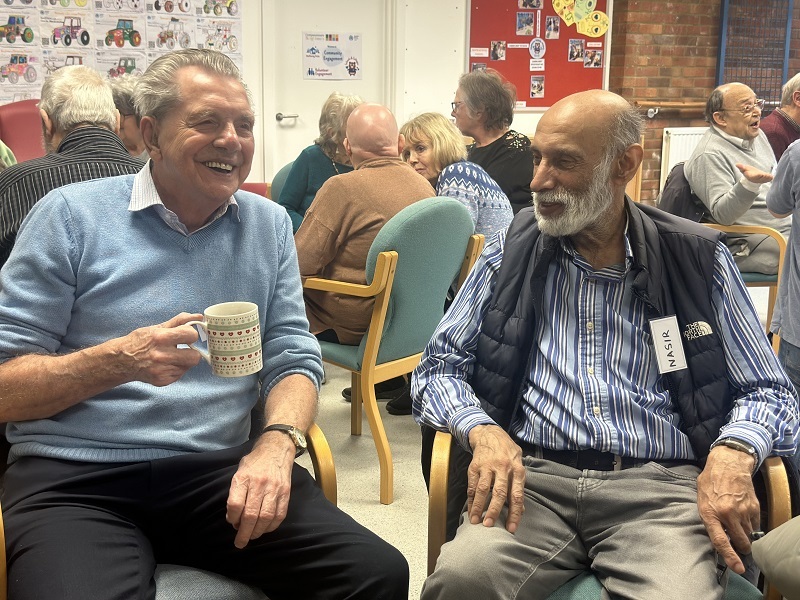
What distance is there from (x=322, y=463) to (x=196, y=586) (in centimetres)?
33

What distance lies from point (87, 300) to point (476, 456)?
79 cm

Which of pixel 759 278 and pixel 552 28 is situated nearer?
pixel 759 278

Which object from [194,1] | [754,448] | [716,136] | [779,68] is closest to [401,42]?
[194,1]

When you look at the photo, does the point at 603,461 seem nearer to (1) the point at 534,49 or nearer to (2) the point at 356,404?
(2) the point at 356,404

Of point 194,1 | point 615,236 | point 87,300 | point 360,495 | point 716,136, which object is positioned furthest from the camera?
point 194,1

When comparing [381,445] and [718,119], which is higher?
[718,119]

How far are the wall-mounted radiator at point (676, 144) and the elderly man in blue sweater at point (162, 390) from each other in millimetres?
6204

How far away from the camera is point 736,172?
4.25 m

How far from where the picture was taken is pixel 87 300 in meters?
1.61

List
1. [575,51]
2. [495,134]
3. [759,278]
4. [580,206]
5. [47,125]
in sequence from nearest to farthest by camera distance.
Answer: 1. [580,206]
2. [47,125]
3. [759,278]
4. [495,134]
5. [575,51]

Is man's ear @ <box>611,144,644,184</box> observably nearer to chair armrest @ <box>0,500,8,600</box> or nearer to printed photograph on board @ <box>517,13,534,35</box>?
chair armrest @ <box>0,500,8,600</box>

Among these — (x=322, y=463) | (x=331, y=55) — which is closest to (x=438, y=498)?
(x=322, y=463)

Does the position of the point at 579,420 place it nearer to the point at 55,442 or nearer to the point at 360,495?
the point at 55,442

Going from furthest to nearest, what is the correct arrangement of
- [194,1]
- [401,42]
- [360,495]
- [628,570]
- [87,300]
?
[401,42], [194,1], [360,495], [87,300], [628,570]
